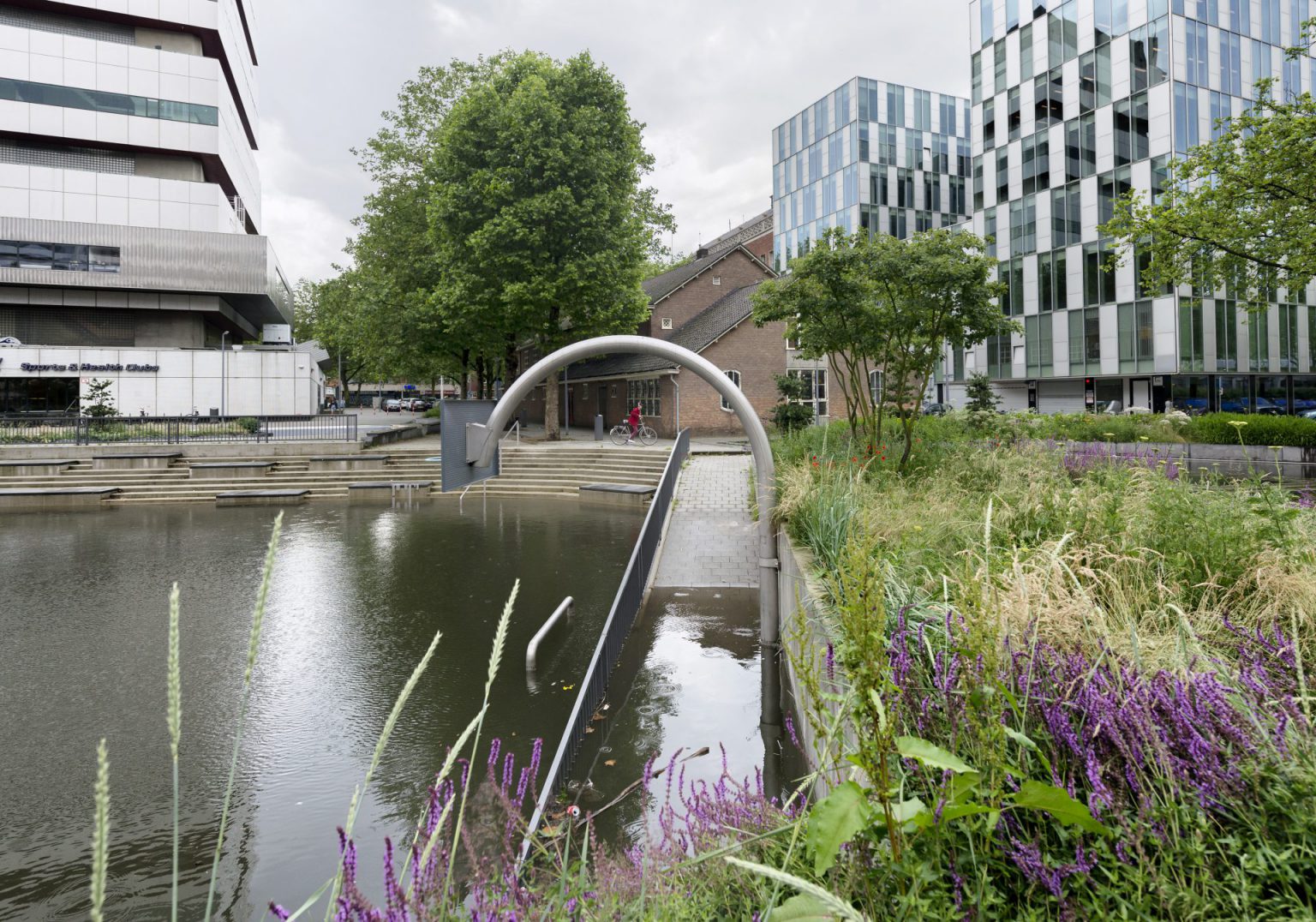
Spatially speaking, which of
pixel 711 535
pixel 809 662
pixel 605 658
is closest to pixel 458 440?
pixel 605 658

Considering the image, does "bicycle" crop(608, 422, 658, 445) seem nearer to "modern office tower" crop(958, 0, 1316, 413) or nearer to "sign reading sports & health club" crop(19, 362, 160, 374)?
"modern office tower" crop(958, 0, 1316, 413)

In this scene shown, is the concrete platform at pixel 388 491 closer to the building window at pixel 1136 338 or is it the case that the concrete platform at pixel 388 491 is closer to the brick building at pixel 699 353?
the brick building at pixel 699 353

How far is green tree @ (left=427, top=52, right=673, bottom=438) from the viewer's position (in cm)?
3023

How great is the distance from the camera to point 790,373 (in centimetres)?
3425

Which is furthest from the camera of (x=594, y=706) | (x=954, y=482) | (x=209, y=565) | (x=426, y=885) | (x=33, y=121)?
(x=33, y=121)

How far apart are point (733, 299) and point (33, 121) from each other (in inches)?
1531

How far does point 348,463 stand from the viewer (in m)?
27.3

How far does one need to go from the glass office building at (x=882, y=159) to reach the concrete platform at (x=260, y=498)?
151ft

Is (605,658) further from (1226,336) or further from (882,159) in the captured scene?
(882,159)

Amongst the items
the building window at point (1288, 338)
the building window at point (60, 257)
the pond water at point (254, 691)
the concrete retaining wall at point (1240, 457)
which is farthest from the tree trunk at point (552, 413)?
the building window at point (1288, 338)

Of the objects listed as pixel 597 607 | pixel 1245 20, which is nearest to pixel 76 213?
pixel 597 607

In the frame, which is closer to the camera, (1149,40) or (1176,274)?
(1176,274)

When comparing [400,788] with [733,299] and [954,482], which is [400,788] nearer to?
[954,482]

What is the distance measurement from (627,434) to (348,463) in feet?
35.1
